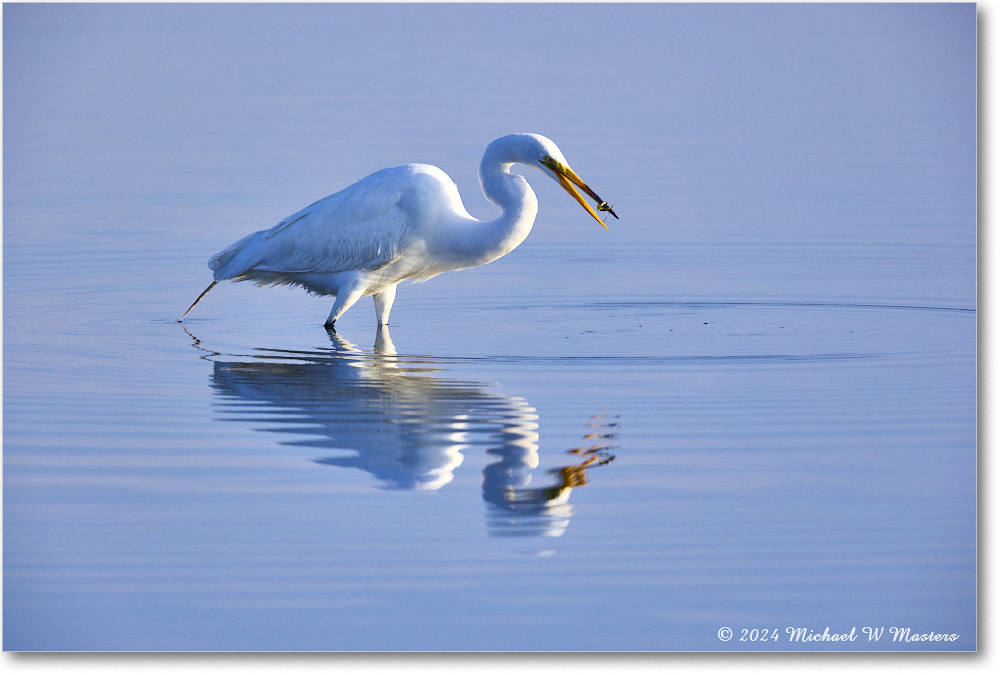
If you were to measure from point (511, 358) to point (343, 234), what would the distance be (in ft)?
3.95

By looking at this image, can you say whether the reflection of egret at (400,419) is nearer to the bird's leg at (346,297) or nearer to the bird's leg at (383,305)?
the bird's leg at (346,297)

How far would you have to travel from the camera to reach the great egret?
6879mm

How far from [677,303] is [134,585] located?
3955 millimetres

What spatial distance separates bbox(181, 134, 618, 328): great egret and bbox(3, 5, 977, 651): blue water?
29 centimetres

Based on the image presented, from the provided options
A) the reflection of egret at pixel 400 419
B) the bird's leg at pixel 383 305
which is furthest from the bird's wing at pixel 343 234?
the reflection of egret at pixel 400 419

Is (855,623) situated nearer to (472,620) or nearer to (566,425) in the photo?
(472,620)

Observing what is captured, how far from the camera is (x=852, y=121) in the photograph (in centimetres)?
915

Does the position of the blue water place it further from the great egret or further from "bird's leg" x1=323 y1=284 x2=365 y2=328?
the great egret

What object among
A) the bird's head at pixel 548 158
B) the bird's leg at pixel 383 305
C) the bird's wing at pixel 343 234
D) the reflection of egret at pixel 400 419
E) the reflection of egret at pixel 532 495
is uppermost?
the bird's head at pixel 548 158

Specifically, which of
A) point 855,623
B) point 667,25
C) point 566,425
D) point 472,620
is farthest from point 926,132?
point 472,620

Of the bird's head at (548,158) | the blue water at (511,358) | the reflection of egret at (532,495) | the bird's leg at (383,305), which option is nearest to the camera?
the blue water at (511,358)

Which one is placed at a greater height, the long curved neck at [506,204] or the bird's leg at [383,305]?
the long curved neck at [506,204]

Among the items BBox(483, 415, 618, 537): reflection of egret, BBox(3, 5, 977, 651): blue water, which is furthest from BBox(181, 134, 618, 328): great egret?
BBox(483, 415, 618, 537): reflection of egret

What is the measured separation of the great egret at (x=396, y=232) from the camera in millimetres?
6879
